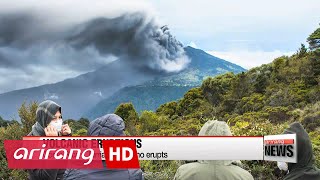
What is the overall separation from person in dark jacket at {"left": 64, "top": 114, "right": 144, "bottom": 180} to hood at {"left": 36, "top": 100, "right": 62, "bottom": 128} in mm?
1490

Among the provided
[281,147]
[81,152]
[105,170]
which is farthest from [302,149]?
[81,152]

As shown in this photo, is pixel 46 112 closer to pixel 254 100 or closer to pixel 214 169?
pixel 214 169

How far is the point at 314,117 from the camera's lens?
31.6 meters

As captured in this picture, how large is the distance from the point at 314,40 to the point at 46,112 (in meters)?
48.9

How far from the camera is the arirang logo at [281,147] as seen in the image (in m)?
4.66

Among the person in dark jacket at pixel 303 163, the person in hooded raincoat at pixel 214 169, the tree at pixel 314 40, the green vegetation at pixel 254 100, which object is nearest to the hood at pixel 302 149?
the person in dark jacket at pixel 303 163

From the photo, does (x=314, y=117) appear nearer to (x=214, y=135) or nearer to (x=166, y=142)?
(x=166, y=142)

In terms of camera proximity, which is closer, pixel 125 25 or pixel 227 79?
pixel 227 79

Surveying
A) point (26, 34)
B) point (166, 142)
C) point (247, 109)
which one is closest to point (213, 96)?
point (247, 109)

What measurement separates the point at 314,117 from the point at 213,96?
83.6 ft

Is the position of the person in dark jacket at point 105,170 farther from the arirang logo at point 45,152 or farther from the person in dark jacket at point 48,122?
the person in dark jacket at point 48,122

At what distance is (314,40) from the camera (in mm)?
51438

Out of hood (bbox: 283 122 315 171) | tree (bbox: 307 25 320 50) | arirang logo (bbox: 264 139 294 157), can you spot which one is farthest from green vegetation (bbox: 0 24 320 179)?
hood (bbox: 283 122 315 171)

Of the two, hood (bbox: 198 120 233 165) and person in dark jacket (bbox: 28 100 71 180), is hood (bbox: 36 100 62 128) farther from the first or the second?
hood (bbox: 198 120 233 165)
